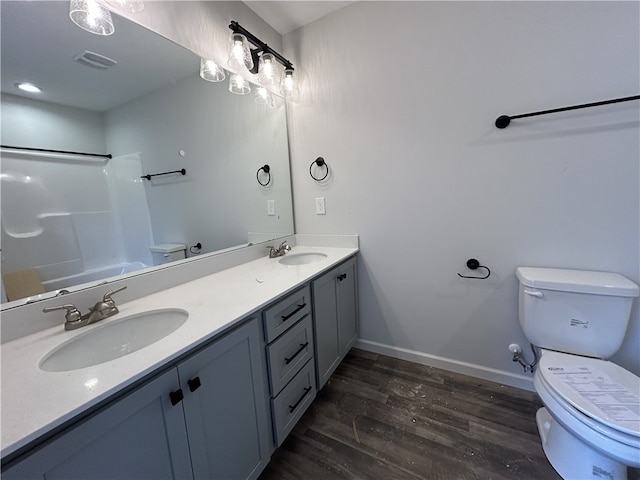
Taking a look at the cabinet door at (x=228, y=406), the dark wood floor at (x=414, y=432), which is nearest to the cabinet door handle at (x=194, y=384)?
the cabinet door at (x=228, y=406)

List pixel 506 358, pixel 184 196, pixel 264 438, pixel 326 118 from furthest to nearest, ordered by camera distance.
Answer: pixel 326 118
pixel 506 358
pixel 184 196
pixel 264 438

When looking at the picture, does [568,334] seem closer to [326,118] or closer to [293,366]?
[293,366]

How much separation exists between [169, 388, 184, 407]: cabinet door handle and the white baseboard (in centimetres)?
155

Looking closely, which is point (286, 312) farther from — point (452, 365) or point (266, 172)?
point (452, 365)

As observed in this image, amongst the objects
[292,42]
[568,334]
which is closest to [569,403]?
[568,334]

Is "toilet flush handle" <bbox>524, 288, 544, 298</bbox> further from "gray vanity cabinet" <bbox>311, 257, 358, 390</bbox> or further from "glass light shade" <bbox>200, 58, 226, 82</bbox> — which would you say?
"glass light shade" <bbox>200, 58, 226, 82</bbox>

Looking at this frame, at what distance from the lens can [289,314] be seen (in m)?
1.22

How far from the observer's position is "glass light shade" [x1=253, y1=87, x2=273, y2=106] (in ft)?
5.96

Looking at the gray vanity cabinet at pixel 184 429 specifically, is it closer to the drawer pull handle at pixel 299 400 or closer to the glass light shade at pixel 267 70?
the drawer pull handle at pixel 299 400

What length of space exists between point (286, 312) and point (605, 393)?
1295 mm

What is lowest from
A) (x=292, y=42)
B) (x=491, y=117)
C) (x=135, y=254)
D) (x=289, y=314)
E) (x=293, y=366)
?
(x=293, y=366)

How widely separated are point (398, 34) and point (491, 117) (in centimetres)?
77

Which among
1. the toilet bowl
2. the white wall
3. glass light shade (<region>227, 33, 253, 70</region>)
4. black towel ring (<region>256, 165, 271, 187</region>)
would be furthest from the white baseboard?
glass light shade (<region>227, 33, 253, 70</region>)

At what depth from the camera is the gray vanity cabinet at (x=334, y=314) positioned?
57.7 inches
